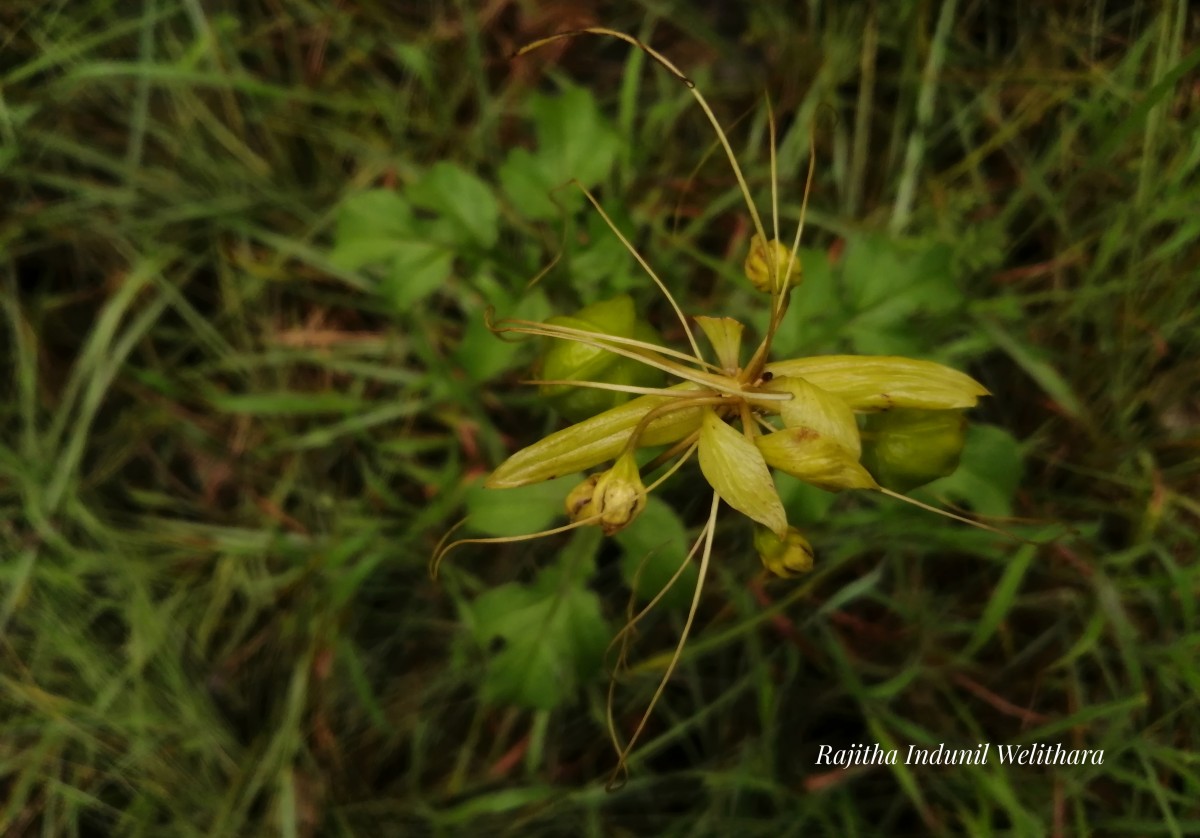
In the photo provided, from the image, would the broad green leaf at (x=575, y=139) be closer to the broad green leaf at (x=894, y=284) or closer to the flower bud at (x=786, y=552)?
the broad green leaf at (x=894, y=284)

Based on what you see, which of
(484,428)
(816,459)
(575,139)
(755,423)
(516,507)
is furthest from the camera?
(484,428)

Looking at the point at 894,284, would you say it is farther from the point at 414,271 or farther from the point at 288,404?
the point at 288,404

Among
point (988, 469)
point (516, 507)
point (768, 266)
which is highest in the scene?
point (768, 266)

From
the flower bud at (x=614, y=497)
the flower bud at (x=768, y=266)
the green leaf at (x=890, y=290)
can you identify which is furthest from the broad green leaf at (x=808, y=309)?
the flower bud at (x=614, y=497)

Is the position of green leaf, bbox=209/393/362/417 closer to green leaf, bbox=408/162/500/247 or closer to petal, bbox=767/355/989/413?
green leaf, bbox=408/162/500/247

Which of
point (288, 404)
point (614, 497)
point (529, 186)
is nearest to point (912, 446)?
point (614, 497)

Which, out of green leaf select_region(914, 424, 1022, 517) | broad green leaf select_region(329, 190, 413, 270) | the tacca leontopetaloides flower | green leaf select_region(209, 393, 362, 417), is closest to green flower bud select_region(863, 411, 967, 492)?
the tacca leontopetaloides flower
